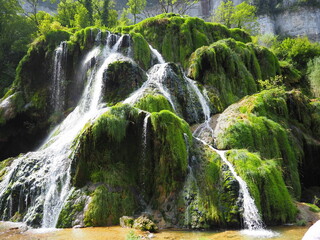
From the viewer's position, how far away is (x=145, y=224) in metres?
7.72

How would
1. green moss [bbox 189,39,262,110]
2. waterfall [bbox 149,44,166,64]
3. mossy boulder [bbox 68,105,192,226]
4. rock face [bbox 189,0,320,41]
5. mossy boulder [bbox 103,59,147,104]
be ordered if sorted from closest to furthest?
mossy boulder [bbox 68,105,192,226] → mossy boulder [bbox 103,59,147,104] → green moss [bbox 189,39,262,110] → waterfall [bbox 149,44,166,64] → rock face [bbox 189,0,320,41]

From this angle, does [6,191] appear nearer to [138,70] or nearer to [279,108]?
[138,70]

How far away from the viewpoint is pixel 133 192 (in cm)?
947

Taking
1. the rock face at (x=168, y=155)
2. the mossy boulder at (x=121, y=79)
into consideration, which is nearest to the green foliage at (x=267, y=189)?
the rock face at (x=168, y=155)

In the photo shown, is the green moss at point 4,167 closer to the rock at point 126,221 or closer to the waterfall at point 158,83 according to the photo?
the waterfall at point 158,83

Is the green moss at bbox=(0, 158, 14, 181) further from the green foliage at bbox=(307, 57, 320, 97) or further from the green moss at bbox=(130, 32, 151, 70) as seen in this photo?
the green foliage at bbox=(307, 57, 320, 97)

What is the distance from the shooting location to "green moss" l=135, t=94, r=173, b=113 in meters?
12.3

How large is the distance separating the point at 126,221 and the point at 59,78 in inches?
559

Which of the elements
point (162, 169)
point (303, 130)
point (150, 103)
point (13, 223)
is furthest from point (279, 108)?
point (13, 223)

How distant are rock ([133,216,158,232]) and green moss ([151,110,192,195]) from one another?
56.7 inches

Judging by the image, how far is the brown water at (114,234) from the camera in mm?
6945

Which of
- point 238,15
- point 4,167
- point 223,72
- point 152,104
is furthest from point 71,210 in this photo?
point 238,15

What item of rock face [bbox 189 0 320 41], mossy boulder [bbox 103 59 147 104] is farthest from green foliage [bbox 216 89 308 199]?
rock face [bbox 189 0 320 41]

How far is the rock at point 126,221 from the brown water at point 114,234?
178 millimetres
